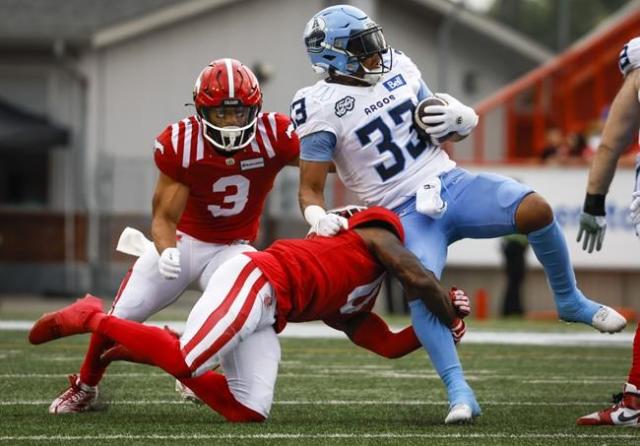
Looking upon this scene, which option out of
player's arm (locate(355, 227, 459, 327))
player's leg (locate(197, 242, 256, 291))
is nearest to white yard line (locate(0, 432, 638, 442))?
player's arm (locate(355, 227, 459, 327))

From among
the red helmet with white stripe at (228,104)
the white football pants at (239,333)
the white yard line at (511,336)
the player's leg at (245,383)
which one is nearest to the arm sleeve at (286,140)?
the red helmet with white stripe at (228,104)

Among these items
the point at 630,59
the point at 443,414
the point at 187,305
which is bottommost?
the point at 187,305

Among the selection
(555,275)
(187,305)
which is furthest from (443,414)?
(187,305)

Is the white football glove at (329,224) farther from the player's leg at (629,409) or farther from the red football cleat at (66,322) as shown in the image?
the player's leg at (629,409)

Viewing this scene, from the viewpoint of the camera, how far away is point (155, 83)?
65.3ft

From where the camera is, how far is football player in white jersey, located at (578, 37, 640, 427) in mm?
6039

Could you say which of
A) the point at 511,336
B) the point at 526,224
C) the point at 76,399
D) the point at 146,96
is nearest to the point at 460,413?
the point at 526,224

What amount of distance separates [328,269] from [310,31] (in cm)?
128

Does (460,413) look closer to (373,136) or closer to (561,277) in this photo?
(561,277)

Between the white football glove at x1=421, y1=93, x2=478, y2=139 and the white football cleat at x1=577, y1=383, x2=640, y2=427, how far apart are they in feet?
4.19

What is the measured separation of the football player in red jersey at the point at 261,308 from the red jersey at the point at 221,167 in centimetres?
62

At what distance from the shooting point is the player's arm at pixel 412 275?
596 cm

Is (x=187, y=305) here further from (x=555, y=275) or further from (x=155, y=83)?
(x=555, y=275)

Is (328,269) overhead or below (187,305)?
overhead
